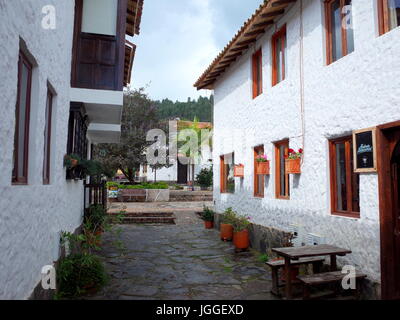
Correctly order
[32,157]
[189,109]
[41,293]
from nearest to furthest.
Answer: [32,157] → [41,293] → [189,109]

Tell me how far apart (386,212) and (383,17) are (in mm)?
2695

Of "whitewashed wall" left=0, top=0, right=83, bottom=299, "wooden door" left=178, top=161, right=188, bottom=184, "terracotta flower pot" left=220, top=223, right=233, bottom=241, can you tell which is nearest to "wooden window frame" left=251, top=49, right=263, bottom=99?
"terracotta flower pot" left=220, top=223, right=233, bottom=241

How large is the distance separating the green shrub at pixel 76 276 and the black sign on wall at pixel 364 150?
4329 mm

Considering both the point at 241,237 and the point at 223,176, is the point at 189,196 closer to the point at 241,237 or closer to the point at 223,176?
the point at 223,176

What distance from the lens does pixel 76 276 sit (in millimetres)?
4949

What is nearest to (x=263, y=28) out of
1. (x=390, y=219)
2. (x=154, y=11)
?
(x=154, y=11)

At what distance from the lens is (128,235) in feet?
34.0

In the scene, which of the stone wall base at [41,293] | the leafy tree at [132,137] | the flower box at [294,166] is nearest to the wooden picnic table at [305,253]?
the flower box at [294,166]

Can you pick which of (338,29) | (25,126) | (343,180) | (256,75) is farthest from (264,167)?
(25,126)

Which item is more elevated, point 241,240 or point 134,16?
point 134,16

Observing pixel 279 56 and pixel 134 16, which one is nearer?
pixel 279 56
